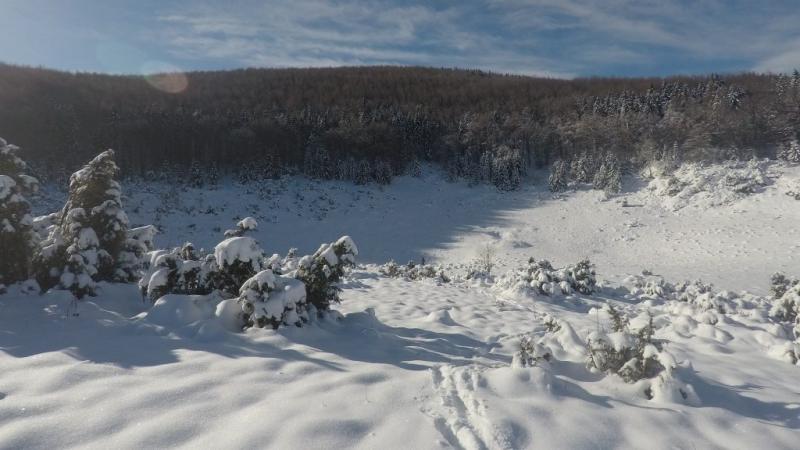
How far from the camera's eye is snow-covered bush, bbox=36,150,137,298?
6.52 meters

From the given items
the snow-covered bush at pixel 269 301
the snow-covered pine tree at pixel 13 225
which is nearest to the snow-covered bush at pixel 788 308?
the snow-covered bush at pixel 269 301

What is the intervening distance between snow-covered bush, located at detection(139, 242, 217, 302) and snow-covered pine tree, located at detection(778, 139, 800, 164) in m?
44.4

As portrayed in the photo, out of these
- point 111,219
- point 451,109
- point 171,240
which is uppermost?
point 451,109

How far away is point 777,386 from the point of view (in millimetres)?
4445

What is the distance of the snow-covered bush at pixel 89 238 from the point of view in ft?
21.4

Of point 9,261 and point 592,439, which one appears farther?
point 9,261

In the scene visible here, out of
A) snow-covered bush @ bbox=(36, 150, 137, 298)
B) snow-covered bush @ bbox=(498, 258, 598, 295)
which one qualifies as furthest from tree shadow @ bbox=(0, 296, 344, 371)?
snow-covered bush @ bbox=(498, 258, 598, 295)

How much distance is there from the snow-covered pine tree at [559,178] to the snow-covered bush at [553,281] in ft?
89.4

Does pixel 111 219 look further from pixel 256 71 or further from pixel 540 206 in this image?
pixel 256 71

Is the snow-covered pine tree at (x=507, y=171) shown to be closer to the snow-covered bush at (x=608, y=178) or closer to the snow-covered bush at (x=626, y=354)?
the snow-covered bush at (x=608, y=178)

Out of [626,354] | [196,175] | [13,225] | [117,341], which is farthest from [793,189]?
[196,175]

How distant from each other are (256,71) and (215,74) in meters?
9.60

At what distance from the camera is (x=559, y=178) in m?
38.7

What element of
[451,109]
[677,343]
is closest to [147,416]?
[677,343]
